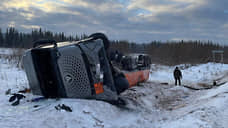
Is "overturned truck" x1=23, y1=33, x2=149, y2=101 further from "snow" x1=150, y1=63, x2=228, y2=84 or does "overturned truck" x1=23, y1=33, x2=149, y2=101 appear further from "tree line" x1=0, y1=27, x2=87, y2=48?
"tree line" x1=0, y1=27, x2=87, y2=48

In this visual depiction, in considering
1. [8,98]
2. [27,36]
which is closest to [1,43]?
[27,36]

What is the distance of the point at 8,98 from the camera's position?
548cm

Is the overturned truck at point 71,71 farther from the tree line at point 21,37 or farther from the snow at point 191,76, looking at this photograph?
the tree line at point 21,37

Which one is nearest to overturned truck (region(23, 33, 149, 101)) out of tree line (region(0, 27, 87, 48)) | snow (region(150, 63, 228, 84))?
snow (region(150, 63, 228, 84))

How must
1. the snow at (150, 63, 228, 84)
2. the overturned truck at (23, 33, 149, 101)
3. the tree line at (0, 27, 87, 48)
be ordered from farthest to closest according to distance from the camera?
1. the tree line at (0, 27, 87, 48)
2. the snow at (150, 63, 228, 84)
3. the overturned truck at (23, 33, 149, 101)

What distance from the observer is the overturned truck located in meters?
4.98

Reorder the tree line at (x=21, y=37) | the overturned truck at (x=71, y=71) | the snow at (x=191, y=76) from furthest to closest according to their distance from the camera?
the tree line at (x=21, y=37)
the snow at (x=191, y=76)
the overturned truck at (x=71, y=71)

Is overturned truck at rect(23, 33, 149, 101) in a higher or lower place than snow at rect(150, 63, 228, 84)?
higher

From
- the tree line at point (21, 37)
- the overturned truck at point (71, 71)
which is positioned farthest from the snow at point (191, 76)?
the tree line at point (21, 37)

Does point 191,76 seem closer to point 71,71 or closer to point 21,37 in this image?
point 71,71

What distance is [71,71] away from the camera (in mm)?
4988

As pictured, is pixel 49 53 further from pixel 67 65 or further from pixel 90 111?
pixel 90 111

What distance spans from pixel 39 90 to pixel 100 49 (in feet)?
6.55

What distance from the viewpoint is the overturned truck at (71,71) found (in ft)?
16.3
